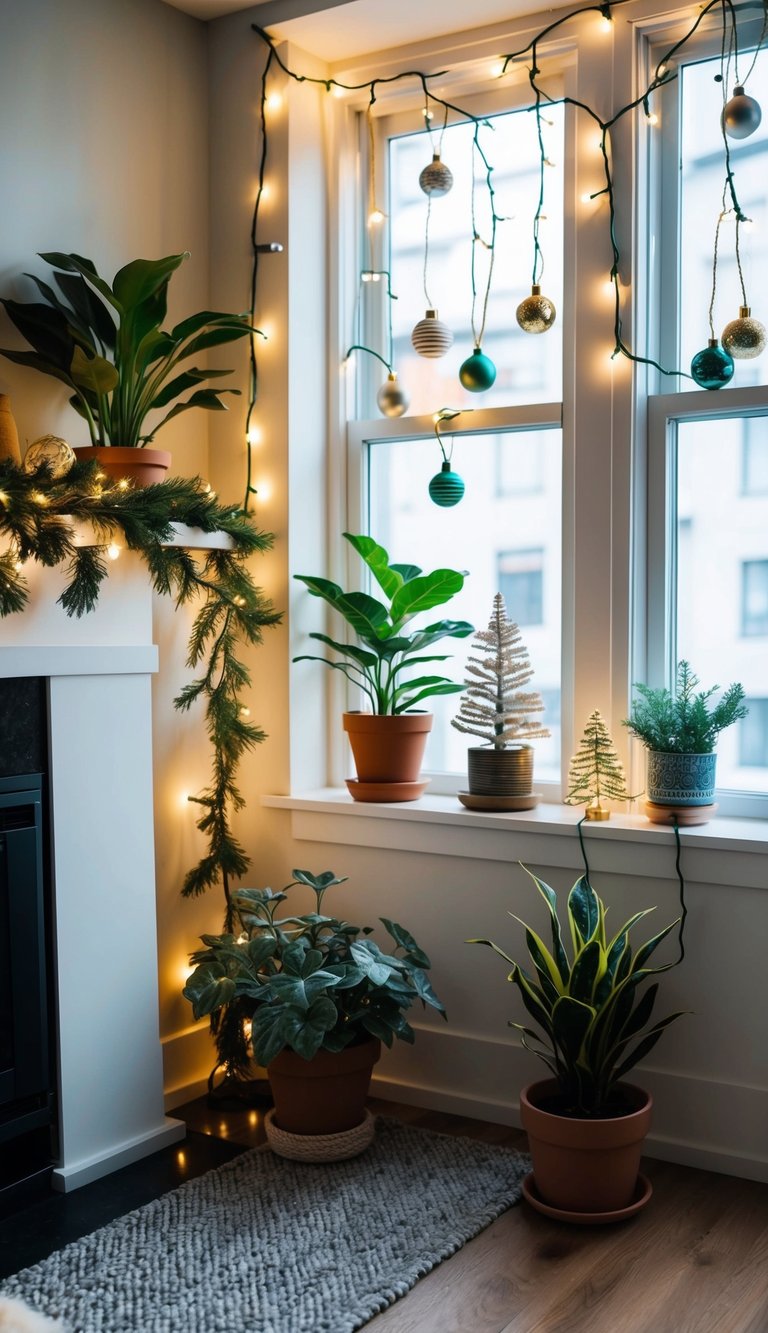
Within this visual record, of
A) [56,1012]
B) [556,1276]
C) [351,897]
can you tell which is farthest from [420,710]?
[556,1276]

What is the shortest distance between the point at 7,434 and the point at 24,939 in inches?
39.8

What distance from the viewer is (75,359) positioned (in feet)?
8.07

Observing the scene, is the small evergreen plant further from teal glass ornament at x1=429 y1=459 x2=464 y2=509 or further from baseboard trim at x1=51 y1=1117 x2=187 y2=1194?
baseboard trim at x1=51 y1=1117 x2=187 y2=1194

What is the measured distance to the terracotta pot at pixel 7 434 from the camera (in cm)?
243

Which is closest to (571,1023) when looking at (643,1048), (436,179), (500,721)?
(643,1048)

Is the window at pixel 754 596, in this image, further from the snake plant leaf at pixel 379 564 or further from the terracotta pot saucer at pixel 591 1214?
the terracotta pot saucer at pixel 591 1214

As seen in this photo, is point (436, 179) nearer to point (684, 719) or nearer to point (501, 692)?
point (501, 692)

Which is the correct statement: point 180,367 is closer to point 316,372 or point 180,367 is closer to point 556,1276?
point 316,372

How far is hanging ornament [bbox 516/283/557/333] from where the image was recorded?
2.81 m

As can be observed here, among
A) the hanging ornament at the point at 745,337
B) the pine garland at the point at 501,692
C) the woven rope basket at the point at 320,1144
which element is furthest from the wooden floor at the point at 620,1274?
the hanging ornament at the point at 745,337

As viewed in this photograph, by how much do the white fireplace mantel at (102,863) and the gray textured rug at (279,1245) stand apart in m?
0.24

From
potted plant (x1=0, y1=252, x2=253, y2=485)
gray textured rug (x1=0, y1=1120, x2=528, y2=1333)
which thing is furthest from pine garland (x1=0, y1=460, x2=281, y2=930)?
gray textured rug (x1=0, y1=1120, x2=528, y2=1333)

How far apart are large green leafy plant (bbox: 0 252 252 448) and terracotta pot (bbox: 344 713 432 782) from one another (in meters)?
0.84

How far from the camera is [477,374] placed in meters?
2.94
